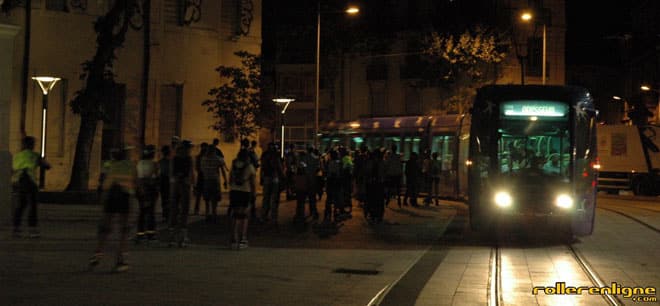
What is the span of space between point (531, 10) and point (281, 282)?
5588 centimetres

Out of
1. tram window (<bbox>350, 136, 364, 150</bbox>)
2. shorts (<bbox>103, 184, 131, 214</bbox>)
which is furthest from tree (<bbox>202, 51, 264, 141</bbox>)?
shorts (<bbox>103, 184, 131, 214</bbox>)

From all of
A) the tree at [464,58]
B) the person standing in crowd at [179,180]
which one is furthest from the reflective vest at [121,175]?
the tree at [464,58]

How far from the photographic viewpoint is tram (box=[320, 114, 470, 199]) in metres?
34.1

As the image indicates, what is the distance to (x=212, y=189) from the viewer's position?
20953 millimetres

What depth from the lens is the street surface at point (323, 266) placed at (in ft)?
37.6

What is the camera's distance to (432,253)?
17203 millimetres

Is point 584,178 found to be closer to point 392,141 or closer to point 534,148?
point 534,148

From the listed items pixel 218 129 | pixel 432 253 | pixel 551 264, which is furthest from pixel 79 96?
pixel 551 264

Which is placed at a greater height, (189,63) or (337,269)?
(189,63)

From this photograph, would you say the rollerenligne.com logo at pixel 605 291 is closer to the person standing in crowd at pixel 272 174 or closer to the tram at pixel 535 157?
the tram at pixel 535 157

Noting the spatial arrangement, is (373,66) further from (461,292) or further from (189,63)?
(461,292)

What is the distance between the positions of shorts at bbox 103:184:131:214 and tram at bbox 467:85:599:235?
8408 mm

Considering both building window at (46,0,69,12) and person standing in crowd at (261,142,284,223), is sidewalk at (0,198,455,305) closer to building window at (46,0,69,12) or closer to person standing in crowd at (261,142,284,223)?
person standing in crowd at (261,142,284,223)

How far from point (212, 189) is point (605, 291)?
421 inches
